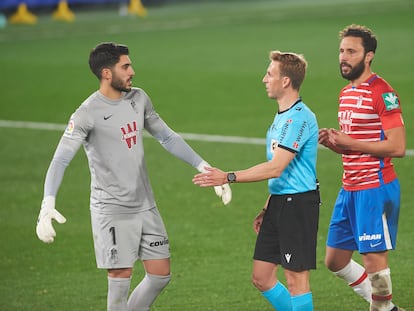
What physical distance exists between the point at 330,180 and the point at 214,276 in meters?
4.28

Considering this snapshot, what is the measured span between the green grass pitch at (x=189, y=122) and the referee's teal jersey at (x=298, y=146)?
1.90m

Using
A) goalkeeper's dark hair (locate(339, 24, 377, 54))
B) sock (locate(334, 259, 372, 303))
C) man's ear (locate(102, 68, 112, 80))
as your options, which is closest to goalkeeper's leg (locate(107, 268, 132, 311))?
man's ear (locate(102, 68, 112, 80))

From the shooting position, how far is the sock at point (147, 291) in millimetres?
8969

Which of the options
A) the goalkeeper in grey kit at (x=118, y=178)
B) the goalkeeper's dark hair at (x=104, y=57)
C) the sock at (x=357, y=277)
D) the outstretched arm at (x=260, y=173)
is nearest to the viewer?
the outstretched arm at (x=260, y=173)

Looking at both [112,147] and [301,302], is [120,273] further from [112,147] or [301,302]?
[301,302]

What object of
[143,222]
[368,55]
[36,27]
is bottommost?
[36,27]

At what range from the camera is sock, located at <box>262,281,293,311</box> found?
8953 mm

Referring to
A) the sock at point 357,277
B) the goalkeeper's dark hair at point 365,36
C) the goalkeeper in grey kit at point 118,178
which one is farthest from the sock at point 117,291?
the goalkeeper's dark hair at point 365,36

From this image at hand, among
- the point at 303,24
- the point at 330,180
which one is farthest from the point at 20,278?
the point at 303,24

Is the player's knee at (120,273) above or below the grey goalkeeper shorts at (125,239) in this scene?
below

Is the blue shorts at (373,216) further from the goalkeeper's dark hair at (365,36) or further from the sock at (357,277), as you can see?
the goalkeeper's dark hair at (365,36)

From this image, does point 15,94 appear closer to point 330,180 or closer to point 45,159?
point 45,159

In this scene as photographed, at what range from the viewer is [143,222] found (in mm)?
8898

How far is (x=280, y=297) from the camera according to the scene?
8.96m
